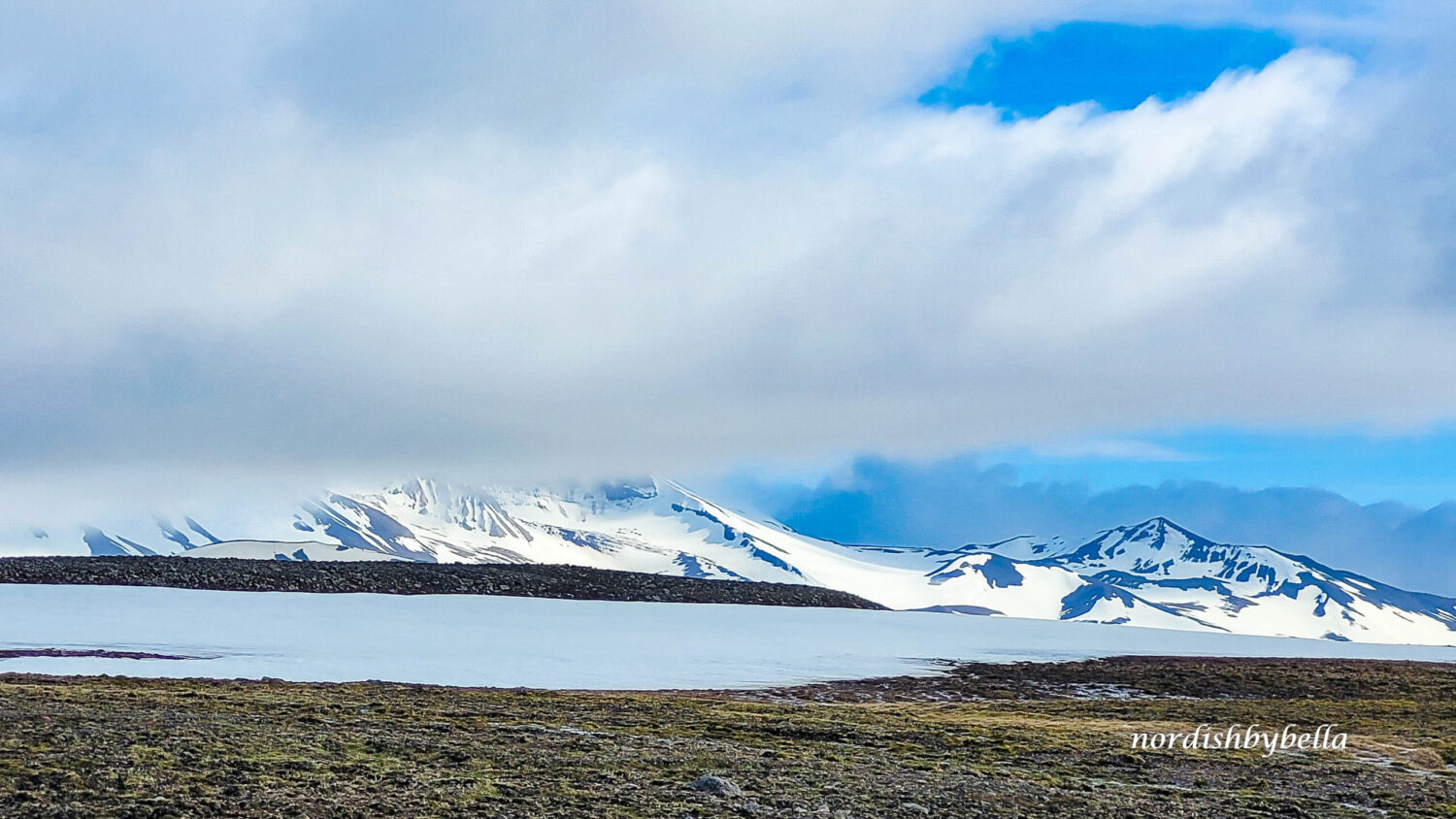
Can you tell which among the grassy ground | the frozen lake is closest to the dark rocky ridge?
the frozen lake

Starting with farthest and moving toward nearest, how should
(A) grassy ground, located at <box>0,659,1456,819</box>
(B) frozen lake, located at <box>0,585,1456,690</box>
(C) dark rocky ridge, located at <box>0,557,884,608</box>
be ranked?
(C) dark rocky ridge, located at <box>0,557,884,608</box> → (B) frozen lake, located at <box>0,585,1456,690</box> → (A) grassy ground, located at <box>0,659,1456,819</box>

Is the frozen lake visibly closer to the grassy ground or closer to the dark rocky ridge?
the grassy ground

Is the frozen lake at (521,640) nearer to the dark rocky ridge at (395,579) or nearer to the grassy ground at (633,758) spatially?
the grassy ground at (633,758)

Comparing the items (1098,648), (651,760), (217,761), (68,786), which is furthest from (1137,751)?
(1098,648)

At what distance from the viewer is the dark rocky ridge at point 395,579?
79.1m

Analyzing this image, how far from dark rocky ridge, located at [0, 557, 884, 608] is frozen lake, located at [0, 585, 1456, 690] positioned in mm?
8001

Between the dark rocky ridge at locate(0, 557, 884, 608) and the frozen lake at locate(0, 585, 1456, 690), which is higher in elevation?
the dark rocky ridge at locate(0, 557, 884, 608)

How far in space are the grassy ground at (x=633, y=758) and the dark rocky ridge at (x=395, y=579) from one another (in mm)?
53405

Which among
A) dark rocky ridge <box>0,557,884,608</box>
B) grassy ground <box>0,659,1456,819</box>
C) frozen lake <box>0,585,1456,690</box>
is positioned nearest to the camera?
grassy ground <box>0,659,1456,819</box>

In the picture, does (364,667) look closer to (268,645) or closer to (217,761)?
(268,645)

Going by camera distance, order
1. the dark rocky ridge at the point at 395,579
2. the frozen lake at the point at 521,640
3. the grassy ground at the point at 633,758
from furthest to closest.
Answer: the dark rocky ridge at the point at 395,579 → the frozen lake at the point at 521,640 → the grassy ground at the point at 633,758

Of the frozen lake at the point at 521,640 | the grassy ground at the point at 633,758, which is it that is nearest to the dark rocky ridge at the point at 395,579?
the frozen lake at the point at 521,640

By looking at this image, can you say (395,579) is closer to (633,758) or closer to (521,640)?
(521,640)

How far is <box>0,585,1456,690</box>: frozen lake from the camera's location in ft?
124
